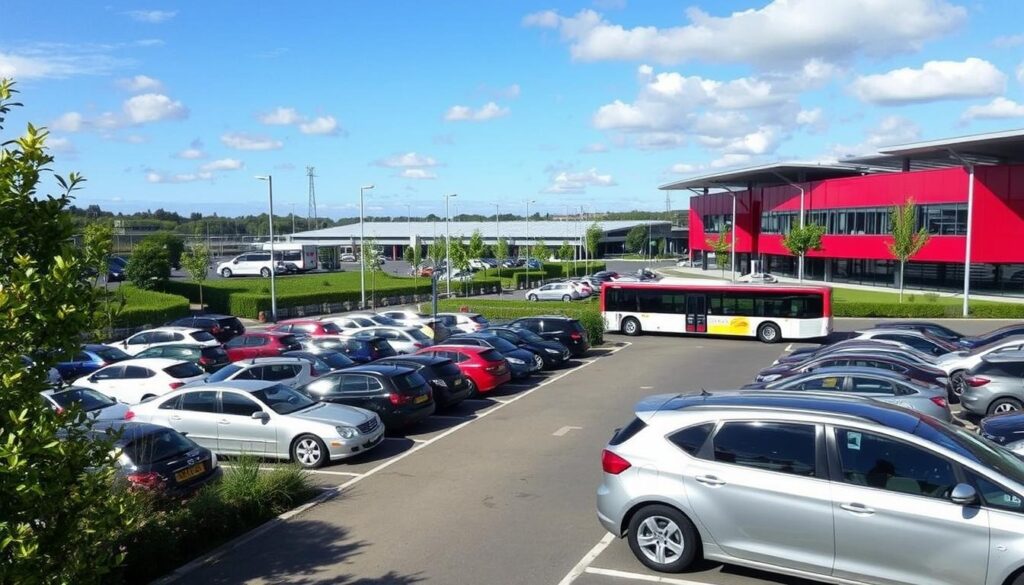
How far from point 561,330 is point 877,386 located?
14.3 m

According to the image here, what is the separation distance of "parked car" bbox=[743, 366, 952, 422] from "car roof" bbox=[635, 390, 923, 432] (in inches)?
213

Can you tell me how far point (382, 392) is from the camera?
1527cm

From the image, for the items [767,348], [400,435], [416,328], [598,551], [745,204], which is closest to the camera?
[598,551]

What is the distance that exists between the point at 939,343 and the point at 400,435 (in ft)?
49.8

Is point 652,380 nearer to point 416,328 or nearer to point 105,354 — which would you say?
point 416,328

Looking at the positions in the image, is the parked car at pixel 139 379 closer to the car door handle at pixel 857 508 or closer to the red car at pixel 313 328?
the red car at pixel 313 328

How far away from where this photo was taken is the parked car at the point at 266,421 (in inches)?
519

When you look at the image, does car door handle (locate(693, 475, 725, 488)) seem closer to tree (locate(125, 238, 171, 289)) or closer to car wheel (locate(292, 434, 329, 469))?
car wheel (locate(292, 434, 329, 469))

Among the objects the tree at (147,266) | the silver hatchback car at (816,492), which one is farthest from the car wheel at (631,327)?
the silver hatchback car at (816,492)

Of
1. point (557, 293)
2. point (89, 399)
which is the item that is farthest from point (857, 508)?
point (557, 293)

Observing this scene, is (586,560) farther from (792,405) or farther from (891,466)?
(891,466)

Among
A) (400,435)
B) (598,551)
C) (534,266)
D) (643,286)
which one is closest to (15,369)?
(598,551)

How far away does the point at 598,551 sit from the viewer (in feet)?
27.9

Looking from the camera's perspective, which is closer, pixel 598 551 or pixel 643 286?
pixel 598 551
